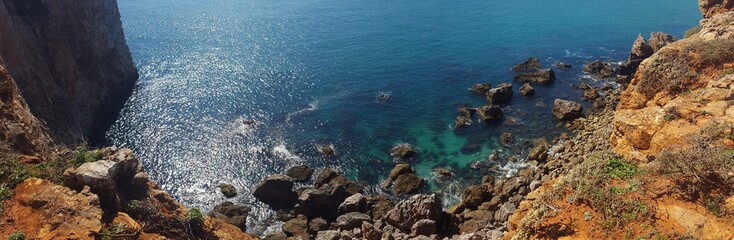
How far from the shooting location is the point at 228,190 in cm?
4731

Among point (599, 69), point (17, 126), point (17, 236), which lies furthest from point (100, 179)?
point (599, 69)

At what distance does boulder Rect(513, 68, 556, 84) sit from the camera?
72.9 m

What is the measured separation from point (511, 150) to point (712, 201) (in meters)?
35.5

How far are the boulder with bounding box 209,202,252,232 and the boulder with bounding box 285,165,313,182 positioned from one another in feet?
22.1

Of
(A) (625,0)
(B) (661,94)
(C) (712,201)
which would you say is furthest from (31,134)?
(A) (625,0)

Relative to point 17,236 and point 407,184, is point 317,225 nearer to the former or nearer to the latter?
point 407,184

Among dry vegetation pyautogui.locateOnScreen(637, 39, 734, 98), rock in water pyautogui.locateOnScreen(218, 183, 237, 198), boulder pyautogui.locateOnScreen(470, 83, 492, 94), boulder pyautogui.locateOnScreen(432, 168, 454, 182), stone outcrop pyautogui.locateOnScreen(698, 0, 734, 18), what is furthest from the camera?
boulder pyautogui.locateOnScreen(470, 83, 492, 94)

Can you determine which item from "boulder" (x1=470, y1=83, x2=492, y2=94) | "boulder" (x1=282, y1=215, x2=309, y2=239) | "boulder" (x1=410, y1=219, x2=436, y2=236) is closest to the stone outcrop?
"boulder" (x1=470, y1=83, x2=492, y2=94)

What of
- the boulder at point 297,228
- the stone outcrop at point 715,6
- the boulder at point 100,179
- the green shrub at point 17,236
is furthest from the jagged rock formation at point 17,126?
the stone outcrop at point 715,6

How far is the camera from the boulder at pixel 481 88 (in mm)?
70375

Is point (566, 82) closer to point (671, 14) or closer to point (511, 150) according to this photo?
point (511, 150)

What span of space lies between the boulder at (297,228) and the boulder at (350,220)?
333 centimetres

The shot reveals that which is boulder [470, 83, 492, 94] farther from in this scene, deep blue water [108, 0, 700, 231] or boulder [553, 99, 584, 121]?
boulder [553, 99, 584, 121]

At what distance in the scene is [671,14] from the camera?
11638 cm
